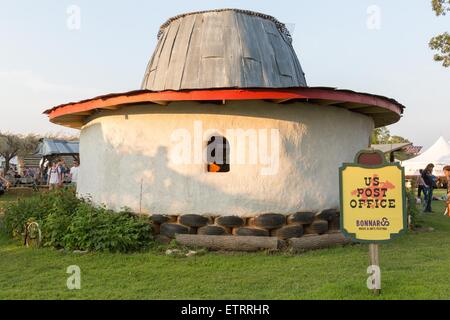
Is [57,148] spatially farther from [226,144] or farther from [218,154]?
[226,144]

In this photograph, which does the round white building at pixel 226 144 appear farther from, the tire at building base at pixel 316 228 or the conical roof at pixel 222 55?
the tire at building base at pixel 316 228

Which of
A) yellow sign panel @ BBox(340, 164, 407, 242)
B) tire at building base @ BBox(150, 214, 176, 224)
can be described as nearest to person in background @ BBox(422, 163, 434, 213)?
tire at building base @ BBox(150, 214, 176, 224)

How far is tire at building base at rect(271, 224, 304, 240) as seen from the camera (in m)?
8.53

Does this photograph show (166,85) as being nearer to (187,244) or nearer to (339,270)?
(187,244)

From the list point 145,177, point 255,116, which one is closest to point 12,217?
point 145,177

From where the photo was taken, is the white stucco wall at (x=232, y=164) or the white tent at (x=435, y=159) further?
the white tent at (x=435, y=159)

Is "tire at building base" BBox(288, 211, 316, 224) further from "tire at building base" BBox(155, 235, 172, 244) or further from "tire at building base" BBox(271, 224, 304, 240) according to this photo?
"tire at building base" BBox(155, 235, 172, 244)

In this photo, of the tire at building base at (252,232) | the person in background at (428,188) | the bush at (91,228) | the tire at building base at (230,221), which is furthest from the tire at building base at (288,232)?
the person in background at (428,188)

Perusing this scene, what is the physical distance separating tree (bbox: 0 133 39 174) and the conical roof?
23316mm

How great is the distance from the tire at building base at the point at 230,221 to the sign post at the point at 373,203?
10.9 feet

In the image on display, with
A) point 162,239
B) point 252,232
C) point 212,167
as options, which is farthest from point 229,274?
point 212,167

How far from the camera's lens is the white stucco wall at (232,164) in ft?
28.5
